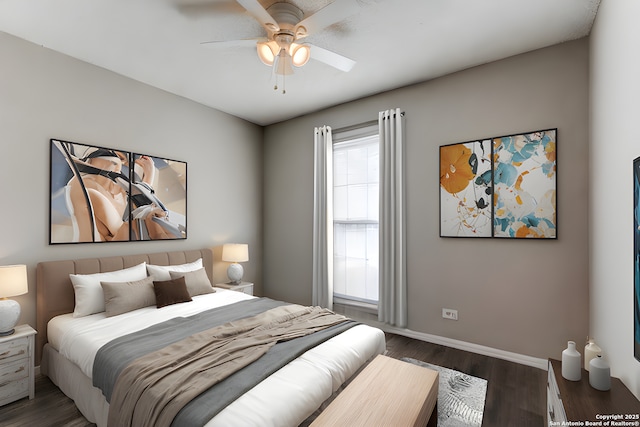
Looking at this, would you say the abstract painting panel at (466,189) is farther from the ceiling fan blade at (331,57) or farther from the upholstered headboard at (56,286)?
the upholstered headboard at (56,286)

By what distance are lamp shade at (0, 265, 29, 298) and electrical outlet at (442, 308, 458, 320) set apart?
3.70 meters

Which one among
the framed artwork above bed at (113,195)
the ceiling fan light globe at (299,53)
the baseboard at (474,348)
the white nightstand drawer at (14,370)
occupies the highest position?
the ceiling fan light globe at (299,53)

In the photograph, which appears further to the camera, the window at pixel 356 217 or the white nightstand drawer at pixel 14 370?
the window at pixel 356 217

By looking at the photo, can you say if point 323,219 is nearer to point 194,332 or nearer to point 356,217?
point 356,217

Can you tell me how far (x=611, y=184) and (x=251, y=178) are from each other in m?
4.01

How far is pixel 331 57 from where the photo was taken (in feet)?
7.93

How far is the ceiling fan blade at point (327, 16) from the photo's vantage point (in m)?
1.84

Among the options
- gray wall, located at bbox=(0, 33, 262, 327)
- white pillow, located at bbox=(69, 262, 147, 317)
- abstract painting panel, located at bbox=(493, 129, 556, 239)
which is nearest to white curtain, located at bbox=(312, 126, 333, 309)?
gray wall, located at bbox=(0, 33, 262, 327)

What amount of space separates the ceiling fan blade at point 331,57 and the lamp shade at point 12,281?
2.80m

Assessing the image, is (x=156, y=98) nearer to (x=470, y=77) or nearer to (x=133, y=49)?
(x=133, y=49)

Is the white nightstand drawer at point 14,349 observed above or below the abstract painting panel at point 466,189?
below

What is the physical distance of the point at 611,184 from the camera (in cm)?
181

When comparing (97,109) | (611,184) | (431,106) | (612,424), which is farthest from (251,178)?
(612,424)

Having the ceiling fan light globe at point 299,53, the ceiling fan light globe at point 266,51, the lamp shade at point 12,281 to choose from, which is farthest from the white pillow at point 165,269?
the ceiling fan light globe at point 299,53
